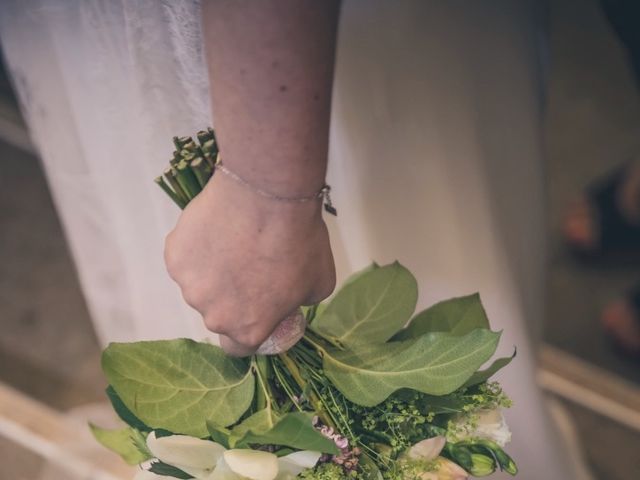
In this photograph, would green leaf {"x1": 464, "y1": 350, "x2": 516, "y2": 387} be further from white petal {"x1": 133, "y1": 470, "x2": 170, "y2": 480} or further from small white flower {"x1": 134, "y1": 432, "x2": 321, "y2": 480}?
white petal {"x1": 133, "y1": 470, "x2": 170, "y2": 480}

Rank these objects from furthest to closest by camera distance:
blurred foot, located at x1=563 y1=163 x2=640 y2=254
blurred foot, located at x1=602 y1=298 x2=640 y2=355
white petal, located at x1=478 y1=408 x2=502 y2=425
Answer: blurred foot, located at x1=563 y1=163 x2=640 y2=254 < blurred foot, located at x1=602 y1=298 x2=640 y2=355 < white petal, located at x1=478 y1=408 x2=502 y2=425

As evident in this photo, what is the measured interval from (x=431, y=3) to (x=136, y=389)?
44 centimetres

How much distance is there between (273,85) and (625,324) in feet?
3.96

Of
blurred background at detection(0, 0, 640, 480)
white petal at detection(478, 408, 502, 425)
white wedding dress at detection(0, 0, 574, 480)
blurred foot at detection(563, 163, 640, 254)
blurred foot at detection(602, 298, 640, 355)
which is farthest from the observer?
blurred foot at detection(563, 163, 640, 254)

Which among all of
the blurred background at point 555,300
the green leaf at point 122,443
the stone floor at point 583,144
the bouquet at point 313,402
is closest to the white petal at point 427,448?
the bouquet at point 313,402

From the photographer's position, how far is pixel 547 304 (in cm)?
156

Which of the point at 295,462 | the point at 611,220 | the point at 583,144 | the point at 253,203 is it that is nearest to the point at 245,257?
the point at 253,203

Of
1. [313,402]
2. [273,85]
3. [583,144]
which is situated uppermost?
[273,85]

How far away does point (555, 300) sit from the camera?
1.57 m

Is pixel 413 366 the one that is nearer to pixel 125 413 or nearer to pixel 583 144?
pixel 125 413

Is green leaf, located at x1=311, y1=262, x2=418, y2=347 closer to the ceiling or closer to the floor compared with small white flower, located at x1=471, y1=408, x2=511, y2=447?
closer to the ceiling

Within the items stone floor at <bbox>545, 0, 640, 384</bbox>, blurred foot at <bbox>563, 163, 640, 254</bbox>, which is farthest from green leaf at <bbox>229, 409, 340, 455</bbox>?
blurred foot at <bbox>563, 163, 640, 254</bbox>

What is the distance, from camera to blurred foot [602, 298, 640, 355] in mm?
1442

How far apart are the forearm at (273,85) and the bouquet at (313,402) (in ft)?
0.20
